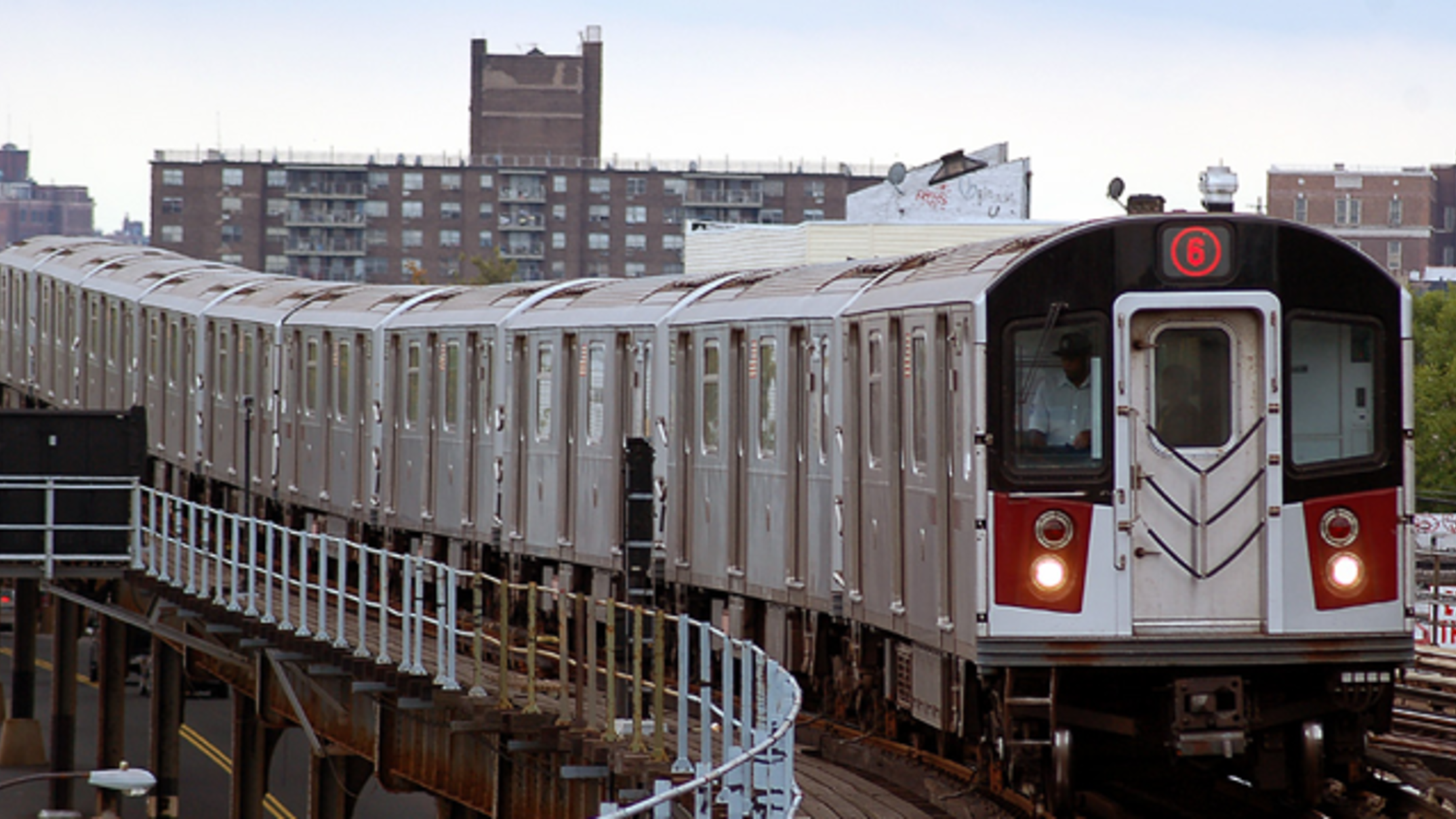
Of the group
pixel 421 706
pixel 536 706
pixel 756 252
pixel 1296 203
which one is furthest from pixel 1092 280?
pixel 1296 203

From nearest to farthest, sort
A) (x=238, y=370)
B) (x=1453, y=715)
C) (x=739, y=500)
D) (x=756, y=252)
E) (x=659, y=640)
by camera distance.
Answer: (x=659, y=640) < (x=739, y=500) < (x=1453, y=715) < (x=238, y=370) < (x=756, y=252)

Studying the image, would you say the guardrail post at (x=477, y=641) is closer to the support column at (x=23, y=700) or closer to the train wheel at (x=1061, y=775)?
the train wheel at (x=1061, y=775)

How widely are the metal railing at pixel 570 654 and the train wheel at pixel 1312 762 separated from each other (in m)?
2.95

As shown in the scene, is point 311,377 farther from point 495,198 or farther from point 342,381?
point 495,198

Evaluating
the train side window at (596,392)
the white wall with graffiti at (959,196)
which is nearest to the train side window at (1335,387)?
the train side window at (596,392)

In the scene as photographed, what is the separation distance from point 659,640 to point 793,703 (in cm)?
248

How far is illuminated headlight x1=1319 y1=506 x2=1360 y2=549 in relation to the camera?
12.4 m

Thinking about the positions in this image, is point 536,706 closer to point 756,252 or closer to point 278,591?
point 278,591

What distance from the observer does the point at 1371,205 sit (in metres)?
110

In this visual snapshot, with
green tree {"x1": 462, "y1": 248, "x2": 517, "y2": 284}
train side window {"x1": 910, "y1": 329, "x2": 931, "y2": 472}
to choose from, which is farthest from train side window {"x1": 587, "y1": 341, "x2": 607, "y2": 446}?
green tree {"x1": 462, "y1": 248, "x2": 517, "y2": 284}

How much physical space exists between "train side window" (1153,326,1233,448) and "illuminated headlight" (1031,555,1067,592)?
2.85 ft

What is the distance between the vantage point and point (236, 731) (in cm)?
3186

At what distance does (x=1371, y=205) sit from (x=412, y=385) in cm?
9214

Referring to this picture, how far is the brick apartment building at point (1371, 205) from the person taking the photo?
356 ft
